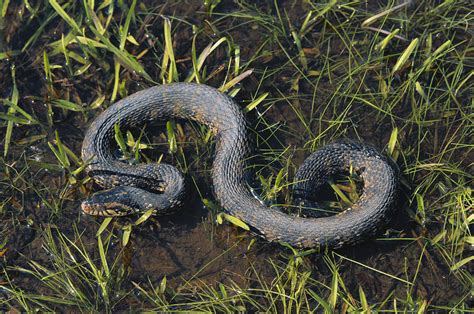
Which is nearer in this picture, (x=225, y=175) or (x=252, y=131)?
(x=225, y=175)

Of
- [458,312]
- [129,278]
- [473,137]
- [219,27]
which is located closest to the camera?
[458,312]

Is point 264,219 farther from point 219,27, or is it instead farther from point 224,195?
point 219,27

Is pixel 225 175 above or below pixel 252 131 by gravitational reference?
below

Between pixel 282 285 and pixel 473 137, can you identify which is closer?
pixel 282 285

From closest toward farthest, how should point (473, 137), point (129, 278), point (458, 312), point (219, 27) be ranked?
point (458, 312), point (129, 278), point (473, 137), point (219, 27)

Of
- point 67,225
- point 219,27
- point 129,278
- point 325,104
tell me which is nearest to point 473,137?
point 325,104

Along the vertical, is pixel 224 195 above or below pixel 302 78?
below

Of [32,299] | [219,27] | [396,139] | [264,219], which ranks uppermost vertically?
[219,27]
